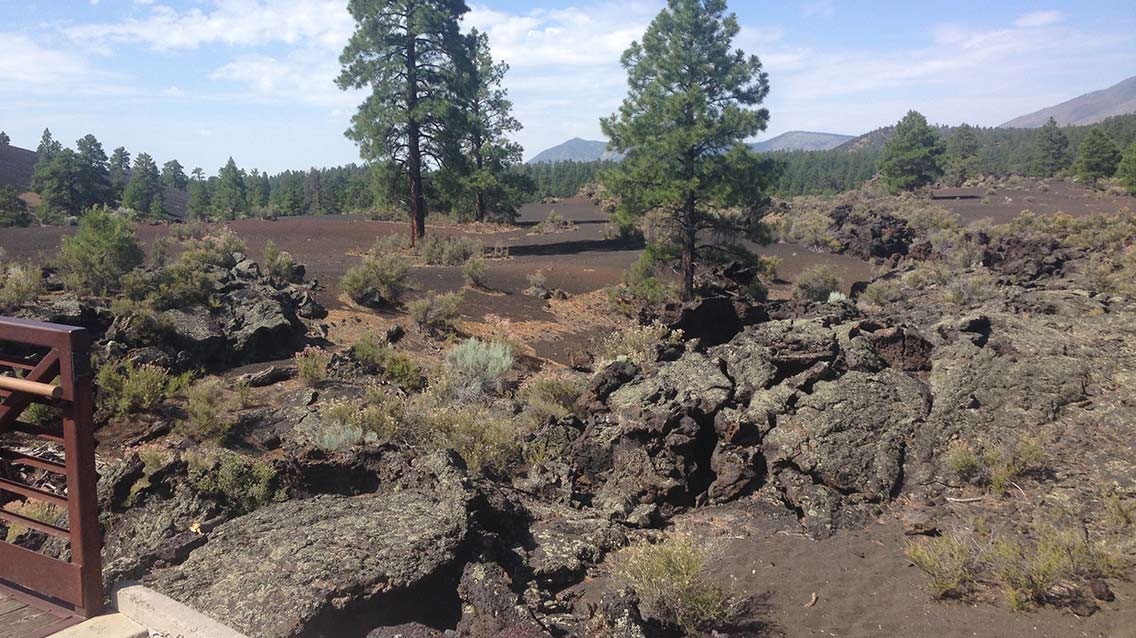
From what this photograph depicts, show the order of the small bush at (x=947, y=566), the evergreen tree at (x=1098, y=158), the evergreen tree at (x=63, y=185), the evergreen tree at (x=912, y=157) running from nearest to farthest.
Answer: the small bush at (x=947, y=566) < the evergreen tree at (x=63, y=185) < the evergreen tree at (x=912, y=157) < the evergreen tree at (x=1098, y=158)

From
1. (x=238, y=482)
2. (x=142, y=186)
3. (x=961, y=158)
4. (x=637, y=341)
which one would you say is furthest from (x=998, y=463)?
(x=961, y=158)

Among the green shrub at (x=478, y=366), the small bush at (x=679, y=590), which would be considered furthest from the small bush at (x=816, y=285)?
the small bush at (x=679, y=590)

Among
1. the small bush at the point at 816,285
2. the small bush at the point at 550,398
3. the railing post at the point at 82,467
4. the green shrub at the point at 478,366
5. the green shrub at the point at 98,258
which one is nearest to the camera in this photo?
the railing post at the point at 82,467

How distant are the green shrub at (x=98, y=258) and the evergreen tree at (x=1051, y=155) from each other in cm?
7989

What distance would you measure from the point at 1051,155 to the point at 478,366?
79532 mm

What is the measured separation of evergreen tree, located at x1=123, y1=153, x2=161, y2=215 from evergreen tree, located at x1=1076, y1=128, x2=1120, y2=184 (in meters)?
65.0

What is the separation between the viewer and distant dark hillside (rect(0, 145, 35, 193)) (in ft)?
209

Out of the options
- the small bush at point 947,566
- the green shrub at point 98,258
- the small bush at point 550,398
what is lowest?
the small bush at point 947,566

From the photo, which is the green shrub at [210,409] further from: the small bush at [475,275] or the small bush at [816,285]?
the small bush at [816,285]

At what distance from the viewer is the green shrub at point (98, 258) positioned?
12.3 metres

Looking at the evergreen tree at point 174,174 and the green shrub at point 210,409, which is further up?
the evergreen tree at point 174,174

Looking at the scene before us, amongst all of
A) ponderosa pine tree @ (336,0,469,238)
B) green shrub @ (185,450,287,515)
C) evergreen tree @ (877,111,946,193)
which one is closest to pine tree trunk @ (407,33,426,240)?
ponderosa pine tree @ (336,0,469,238)

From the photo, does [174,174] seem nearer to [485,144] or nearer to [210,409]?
[485,144]

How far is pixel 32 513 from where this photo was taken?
545 cm
